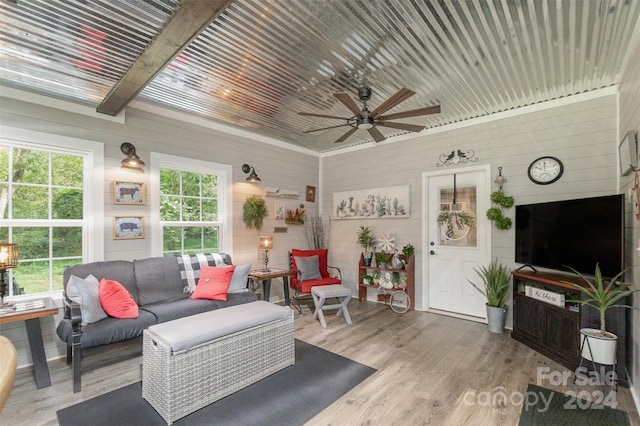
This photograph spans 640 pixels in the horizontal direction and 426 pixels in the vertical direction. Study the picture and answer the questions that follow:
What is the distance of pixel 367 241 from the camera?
5195 millimetres

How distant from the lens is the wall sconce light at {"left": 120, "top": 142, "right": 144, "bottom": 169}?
350 cm

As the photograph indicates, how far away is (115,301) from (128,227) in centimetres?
104

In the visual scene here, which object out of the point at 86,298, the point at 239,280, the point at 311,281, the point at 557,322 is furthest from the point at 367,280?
the point at 86,298

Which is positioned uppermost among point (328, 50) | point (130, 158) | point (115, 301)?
point (328, 50)

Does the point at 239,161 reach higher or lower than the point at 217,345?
higher

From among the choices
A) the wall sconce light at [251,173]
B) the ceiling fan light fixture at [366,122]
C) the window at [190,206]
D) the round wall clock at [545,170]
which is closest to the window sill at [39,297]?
the window at [190,206]

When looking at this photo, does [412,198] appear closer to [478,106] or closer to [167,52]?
[478,106]

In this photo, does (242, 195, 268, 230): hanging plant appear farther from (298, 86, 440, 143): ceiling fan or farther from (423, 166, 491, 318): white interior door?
(423, 166, 491, 318): white interior door

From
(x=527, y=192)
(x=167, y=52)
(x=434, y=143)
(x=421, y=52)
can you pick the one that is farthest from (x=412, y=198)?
(x=167, y=52)

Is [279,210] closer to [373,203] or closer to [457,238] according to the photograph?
[373,203]

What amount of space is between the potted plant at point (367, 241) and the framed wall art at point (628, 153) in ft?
10.2

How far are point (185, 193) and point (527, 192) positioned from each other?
4.36 m

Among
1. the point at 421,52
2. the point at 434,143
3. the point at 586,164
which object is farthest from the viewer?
the point at 434,143

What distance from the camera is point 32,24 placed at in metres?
2.19
